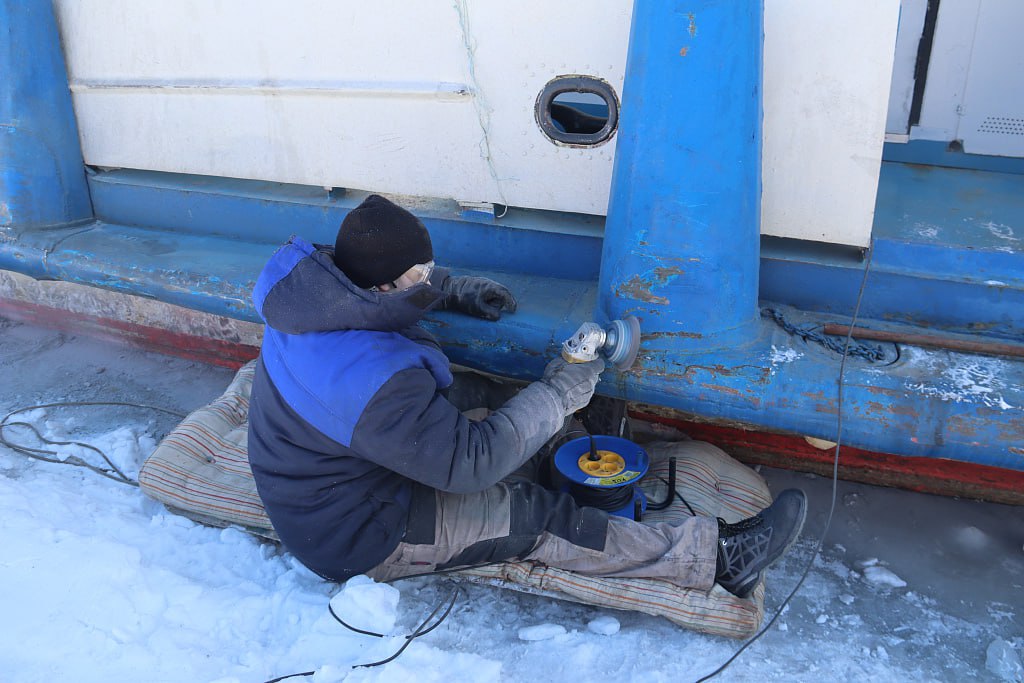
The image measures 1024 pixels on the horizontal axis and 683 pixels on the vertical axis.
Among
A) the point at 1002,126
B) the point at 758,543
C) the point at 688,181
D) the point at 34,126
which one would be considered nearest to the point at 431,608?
the point at 758,543

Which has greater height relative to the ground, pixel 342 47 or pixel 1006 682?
pixel 342 47

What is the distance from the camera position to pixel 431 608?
2.44m

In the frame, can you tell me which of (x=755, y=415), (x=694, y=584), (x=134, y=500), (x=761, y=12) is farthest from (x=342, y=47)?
(x=694, y=584)

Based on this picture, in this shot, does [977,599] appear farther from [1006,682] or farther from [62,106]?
[62,106]

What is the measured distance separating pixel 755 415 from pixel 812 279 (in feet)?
2.09

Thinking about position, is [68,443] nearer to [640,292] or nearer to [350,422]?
[350,422]

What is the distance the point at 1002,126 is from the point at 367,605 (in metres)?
3.88

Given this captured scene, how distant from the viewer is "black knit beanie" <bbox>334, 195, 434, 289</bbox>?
7.01ft

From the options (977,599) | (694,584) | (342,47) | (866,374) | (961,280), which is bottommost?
(977,599)

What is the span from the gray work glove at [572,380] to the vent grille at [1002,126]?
2.88 metres

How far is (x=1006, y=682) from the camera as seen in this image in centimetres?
221

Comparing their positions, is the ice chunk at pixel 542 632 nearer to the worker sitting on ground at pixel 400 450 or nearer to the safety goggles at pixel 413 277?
the worker sitting on ground at pixel 400 450

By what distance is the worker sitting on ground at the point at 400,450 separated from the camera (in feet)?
6.89

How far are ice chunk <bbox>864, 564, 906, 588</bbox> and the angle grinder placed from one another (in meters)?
1.07
